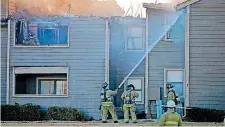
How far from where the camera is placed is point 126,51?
30922 millimetres

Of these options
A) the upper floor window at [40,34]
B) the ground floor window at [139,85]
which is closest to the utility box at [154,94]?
the ground floor window at [139,85]

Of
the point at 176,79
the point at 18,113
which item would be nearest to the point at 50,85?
the point at 18,113

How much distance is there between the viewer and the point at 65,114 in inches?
1121

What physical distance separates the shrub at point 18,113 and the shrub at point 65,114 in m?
0.66

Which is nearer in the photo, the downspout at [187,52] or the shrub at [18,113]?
the downspout at [187,52]

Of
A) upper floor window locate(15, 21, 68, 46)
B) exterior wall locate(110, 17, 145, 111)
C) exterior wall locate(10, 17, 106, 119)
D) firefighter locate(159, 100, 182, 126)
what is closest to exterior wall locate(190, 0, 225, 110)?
exterior wall locate(110, 17, 145, 111)

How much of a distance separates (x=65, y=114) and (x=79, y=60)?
2.82 m

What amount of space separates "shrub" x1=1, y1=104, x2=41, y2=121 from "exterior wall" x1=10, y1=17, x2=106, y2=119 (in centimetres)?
128

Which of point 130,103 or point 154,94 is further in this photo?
point 154,94

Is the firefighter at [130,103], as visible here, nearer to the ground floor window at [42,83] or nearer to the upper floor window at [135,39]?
the upper floor window at [135,39]

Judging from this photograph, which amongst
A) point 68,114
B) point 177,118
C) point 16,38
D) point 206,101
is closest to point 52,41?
point 16,38

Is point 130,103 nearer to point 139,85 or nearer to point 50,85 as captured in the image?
point 139,85

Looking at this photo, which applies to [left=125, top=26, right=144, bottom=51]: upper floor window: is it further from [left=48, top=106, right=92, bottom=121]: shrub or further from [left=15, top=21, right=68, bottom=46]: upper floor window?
[left=48, top=106, right=92, bottom=121]: shrub

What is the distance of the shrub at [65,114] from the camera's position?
28.4 m
